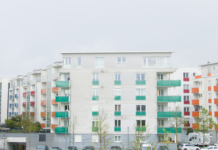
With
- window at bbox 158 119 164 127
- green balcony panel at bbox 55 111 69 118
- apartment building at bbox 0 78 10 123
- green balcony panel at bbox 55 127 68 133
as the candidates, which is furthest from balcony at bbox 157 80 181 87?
apartment building at bbox 0 78 10 123

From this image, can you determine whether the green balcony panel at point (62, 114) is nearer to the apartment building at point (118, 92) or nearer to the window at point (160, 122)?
the apartment building at point (118, 92)

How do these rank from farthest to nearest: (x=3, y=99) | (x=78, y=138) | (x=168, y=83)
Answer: (x=3, y=99), (x=78, y=138), (x=168, y=83)

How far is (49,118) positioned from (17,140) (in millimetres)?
17617

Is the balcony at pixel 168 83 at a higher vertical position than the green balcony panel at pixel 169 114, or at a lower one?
higher

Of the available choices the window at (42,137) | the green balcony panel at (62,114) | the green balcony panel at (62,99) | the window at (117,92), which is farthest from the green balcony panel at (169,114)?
the window at (42,137)

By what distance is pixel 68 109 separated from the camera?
5872 cm

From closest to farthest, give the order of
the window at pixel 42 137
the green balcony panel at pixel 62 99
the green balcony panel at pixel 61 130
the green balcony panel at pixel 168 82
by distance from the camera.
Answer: the green balcony panel at pixel 168 82
the green balcony panel at pixel 61 130
the green balcony panel at pixel 62 99
the window at pixel 42 137

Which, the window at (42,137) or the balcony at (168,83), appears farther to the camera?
the window at (42,137)

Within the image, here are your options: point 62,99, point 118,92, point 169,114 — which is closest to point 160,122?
point 169,114

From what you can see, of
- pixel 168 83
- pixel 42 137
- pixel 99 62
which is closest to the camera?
pixel 168 83

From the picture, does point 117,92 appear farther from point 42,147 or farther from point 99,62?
point 42,147

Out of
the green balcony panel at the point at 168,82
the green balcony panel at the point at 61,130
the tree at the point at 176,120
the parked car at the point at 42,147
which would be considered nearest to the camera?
the tree at the point at 176,120

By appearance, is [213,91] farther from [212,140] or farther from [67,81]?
[67,81]

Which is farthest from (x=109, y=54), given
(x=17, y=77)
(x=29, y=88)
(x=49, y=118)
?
(x=17, y=77)
